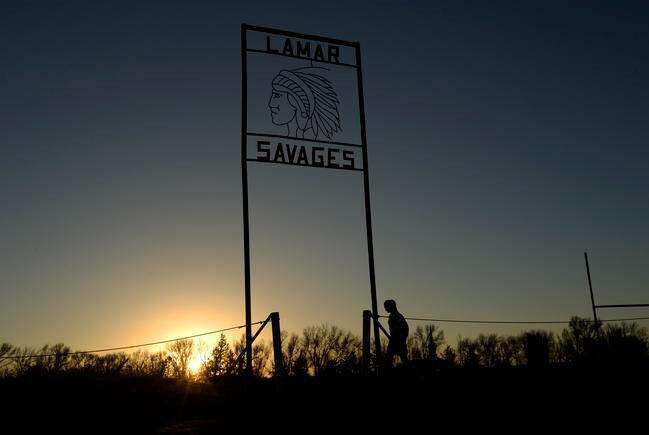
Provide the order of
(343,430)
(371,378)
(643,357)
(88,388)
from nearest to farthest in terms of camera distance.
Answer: (343,430), (88,388), (371,378), (643,357)

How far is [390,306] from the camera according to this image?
12883 mm

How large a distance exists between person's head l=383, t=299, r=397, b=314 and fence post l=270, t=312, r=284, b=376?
112 inches

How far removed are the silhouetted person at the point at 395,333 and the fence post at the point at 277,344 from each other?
2.65 meters

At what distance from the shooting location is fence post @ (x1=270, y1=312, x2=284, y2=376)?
10232 millimetres

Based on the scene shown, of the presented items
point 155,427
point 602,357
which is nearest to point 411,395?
point 155,427

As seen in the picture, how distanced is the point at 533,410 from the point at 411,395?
6.28ft

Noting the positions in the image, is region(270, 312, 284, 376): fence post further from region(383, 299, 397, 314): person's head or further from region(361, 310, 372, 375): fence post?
region(383, 299, 397, 314): person's head

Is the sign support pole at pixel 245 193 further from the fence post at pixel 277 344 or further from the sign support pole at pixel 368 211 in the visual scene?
the sign support pole at pixel 368 211

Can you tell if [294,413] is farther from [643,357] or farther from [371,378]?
[643,357]

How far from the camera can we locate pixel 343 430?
7.79m

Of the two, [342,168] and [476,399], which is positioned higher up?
[342,168]

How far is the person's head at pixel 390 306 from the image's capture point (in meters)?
12.9

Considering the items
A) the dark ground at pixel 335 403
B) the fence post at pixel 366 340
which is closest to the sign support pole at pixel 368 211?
the fence post at pixel 366 340

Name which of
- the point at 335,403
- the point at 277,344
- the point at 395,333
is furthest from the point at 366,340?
the point at 335,403
